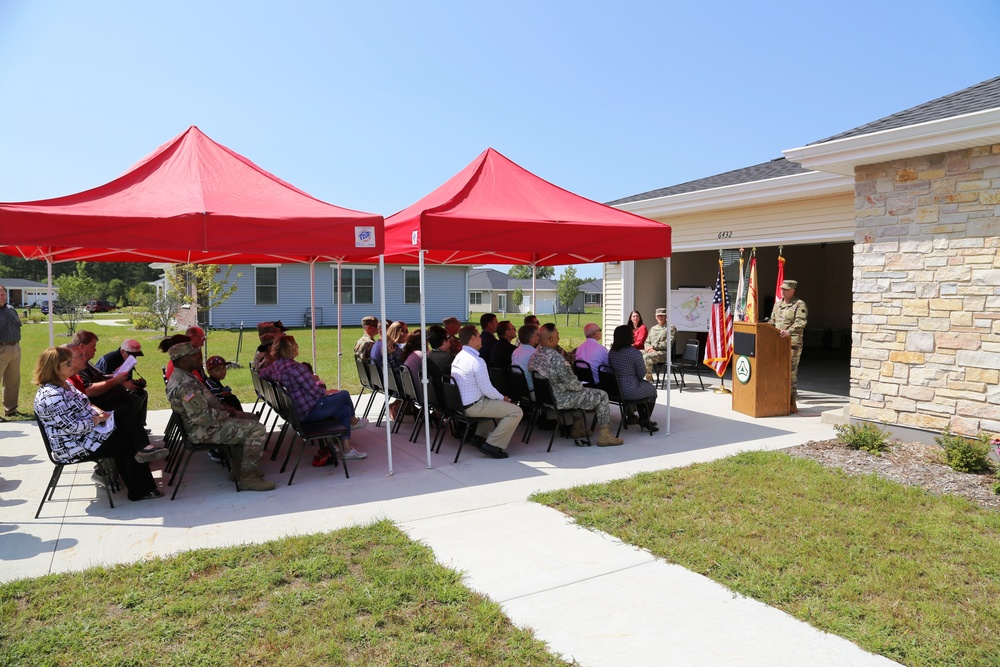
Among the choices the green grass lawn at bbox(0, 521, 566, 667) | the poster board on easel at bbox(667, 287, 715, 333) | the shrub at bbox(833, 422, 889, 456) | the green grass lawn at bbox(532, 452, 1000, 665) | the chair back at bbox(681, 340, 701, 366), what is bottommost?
the green grass lawn at bbox(0, 521, 566, 667)

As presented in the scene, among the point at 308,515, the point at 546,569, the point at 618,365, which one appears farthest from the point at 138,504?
the point at 618,365

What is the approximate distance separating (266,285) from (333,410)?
25145 millimetres

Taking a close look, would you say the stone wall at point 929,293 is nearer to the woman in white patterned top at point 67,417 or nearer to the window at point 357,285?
the woman in white patterned top at point 67,417

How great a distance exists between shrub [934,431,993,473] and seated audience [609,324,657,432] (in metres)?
2.77

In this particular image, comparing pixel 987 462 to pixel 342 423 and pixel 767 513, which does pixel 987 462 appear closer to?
pixel 767 513

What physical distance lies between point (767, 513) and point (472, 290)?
5313cm

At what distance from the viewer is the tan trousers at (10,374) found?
8.38m

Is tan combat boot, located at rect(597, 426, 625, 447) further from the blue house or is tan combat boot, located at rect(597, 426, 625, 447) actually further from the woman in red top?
the blue house

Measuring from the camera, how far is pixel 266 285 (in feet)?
95.8

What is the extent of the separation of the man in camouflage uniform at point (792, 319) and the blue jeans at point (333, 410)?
5628 millimetres

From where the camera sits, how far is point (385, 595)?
11.6 ft

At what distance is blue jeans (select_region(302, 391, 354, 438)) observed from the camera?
5.74m

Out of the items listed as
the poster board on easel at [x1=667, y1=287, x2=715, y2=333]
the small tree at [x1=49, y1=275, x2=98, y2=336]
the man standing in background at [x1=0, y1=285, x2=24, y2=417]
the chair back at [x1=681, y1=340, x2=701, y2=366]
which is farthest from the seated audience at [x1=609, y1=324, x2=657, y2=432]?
the small tree at [x1=49, y1=275, x2=98, y2=336]

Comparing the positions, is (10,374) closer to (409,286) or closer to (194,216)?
(194,216)
